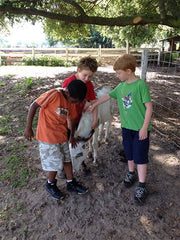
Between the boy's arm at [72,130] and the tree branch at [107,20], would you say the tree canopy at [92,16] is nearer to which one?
the tree branch at [107,20]

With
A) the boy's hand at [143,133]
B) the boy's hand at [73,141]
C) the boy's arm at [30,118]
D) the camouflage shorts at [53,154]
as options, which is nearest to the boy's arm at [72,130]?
the boy's hand at [73,141]

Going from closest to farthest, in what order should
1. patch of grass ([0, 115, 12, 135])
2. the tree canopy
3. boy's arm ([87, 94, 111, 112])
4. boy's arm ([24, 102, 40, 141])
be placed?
boy's arm ([24, 102, 40, 141]) < boy's arm ([87, 94, 111, 112]) < patch of grass ([0, 115, 12, 135]) < the tree canopy

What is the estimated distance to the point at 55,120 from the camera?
2.25 m

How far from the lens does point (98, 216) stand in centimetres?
236

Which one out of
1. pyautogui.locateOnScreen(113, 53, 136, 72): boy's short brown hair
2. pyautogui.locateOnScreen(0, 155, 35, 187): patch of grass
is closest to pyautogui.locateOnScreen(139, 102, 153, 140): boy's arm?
pyautogui.locateOnScreen(113, 53, 136, 72): boy's short brown hair

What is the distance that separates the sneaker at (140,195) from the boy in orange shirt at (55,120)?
3.16ft

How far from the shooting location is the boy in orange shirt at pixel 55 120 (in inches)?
82.6

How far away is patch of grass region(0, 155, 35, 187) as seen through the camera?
2.96 meters

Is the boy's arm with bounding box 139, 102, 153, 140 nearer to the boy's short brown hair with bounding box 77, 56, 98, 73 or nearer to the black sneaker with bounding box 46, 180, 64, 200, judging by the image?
the boy's short brown hair with bounding box 77, 56, 98, 73

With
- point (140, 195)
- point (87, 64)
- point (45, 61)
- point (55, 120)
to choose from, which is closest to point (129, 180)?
point (140, 195)

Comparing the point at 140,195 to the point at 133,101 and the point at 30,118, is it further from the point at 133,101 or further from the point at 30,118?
the point at 30,118

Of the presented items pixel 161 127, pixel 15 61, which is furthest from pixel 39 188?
pixel 15 61

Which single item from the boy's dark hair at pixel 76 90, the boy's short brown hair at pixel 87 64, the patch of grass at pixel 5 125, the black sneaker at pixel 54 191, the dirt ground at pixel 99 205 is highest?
the boy's short brown hair at pixel 87 64

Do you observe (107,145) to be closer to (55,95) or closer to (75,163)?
(75,163)
